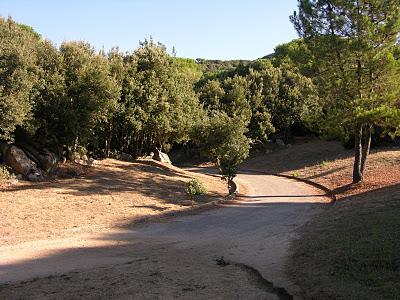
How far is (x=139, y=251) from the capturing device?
1111cm

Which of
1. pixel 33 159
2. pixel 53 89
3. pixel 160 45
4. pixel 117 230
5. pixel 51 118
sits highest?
pixel 160 45

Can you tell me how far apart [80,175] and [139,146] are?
12.4m

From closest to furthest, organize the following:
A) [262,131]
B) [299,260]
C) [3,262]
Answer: [299,260], [3,262], [262,131]

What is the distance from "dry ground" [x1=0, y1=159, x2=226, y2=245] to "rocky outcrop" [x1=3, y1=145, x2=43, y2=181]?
910mm

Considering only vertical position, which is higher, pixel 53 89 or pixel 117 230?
pixel 53 89

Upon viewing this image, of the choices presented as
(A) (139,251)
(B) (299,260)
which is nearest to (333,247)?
(B) (299,260)

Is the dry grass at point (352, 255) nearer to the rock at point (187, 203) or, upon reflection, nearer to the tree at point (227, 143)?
the rock at point (187, 203)

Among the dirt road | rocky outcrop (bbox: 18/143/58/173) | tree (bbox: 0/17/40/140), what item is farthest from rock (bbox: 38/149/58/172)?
the dirt road

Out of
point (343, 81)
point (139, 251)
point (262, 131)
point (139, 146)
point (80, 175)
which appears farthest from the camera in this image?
point (262, 131)

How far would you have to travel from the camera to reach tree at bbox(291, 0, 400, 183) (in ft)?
65.2

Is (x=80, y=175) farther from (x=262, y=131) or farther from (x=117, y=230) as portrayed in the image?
(x=262, y=131)

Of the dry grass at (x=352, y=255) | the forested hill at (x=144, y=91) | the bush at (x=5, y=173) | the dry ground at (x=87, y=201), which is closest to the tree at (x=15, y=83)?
the forested hill at (x=144, y=91)

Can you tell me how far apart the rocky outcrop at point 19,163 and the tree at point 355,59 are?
1465 cm

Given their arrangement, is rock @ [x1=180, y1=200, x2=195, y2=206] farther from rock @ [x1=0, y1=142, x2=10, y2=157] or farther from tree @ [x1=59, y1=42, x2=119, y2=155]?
rock @ [x1=0, y1=142, x2=10, y2=157]
